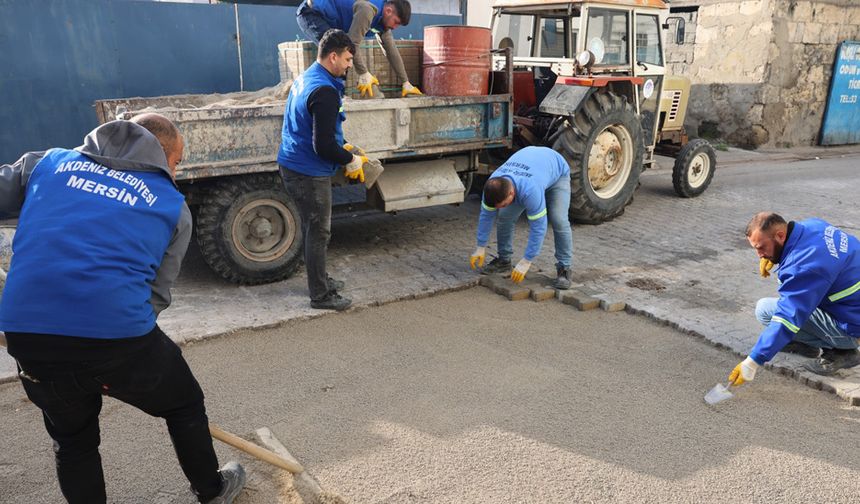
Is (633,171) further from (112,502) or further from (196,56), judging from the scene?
(112,502)

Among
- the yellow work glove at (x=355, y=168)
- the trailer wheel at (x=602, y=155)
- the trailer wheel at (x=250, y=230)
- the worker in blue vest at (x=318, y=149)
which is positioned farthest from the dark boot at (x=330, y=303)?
the trailer wheel at (x=602, y=155)

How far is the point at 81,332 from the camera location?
2.21 meters

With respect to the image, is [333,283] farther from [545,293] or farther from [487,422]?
[487,422]

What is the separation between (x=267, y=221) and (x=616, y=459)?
3.43 m

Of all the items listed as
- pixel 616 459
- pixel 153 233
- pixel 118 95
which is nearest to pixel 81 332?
pixel 153 233

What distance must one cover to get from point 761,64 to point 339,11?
33.4 feet

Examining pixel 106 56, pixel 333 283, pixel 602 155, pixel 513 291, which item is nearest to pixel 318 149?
pixel 333 283

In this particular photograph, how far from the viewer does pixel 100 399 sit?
2500mm

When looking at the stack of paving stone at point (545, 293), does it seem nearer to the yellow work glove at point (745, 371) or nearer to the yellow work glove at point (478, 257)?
the yellow work glove at point (478, 257)

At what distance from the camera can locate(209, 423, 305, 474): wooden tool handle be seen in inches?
109

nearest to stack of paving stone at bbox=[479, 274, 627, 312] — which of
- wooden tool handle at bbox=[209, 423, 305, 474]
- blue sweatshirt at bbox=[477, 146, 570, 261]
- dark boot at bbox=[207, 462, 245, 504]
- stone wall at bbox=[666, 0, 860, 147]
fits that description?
blue sweatshirt at bbox=[477, 146, 570, 261]

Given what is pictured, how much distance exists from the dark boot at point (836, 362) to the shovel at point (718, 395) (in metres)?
0.67

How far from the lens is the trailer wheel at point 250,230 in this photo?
523cm

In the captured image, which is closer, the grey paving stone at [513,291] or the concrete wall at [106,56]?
the grey paving stone at [513,291]
